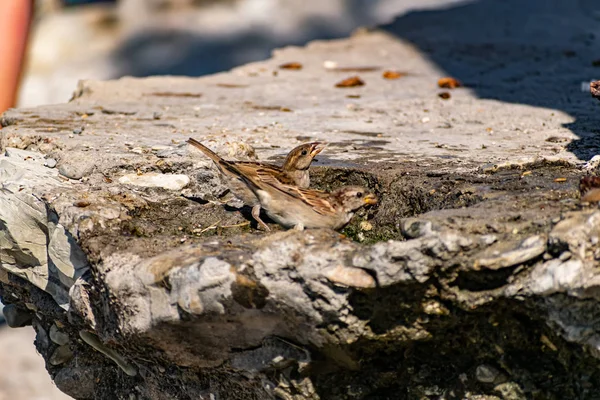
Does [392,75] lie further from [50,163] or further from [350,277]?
[350,277]

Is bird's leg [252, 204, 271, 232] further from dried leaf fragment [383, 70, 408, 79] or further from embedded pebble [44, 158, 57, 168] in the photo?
dried leaf fragment [383, 70, 408, 79]

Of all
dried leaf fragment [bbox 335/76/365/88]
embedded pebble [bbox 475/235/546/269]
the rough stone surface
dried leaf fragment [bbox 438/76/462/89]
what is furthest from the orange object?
embedded pebble [bbox 475/235/546/269]

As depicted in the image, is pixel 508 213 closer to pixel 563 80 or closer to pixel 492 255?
pixel 492 255

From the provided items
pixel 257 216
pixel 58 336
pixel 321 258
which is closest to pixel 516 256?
pixel 321 258

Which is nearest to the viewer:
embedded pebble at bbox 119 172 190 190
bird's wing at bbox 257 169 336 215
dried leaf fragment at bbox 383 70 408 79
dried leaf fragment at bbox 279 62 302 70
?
bird's wing at bbox 257 169 336 215

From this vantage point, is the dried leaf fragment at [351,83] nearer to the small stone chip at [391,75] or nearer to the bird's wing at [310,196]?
the small stone chip at [391,75]

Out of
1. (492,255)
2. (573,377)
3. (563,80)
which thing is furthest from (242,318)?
(563,80)
